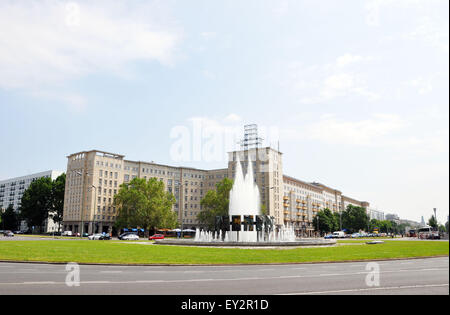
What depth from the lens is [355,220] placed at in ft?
461

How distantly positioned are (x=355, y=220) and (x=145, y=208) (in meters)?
89.9

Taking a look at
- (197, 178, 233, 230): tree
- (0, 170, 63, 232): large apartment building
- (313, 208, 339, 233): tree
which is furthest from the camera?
(0, 170, 63, 232): large apartment building

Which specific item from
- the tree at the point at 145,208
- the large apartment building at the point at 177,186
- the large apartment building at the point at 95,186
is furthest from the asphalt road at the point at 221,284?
the large apartment building at the point at 95,186

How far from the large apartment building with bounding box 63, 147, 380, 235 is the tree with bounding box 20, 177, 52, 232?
6.80 m

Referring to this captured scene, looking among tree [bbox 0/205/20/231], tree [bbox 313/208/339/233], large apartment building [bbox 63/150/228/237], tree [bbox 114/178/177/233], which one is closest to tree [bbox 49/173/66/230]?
large apartment building [bbox 63/150/228/237]

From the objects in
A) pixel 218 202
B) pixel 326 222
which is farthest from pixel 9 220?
pixel 326 222

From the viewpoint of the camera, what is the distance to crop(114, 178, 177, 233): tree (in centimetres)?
8644

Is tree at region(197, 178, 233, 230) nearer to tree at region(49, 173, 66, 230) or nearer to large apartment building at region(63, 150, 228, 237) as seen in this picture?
large apartment building at region(63, 150, 228, 237)

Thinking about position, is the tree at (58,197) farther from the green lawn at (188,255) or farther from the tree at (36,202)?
the green lawn at (188,255)

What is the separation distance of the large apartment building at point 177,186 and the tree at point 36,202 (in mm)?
6797

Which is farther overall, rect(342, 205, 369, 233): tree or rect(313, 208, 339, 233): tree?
rect(342, 205, 369, 233): tree
